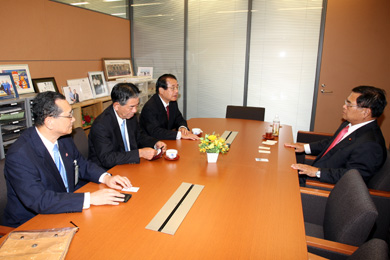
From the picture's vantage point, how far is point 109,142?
89.1 inches

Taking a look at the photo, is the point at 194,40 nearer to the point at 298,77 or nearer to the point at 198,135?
the point at 298,77

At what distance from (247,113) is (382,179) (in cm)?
213

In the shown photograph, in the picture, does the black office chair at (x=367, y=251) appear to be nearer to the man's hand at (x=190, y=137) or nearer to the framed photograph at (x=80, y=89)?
the man's hand at (x=190, y=137)

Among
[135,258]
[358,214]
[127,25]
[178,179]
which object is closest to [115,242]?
[135,258]

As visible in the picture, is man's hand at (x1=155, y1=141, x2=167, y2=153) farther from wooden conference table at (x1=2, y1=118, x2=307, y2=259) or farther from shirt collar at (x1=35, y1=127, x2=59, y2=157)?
shirt collar at (x1=35, y1=127, x2=59, y2=157)

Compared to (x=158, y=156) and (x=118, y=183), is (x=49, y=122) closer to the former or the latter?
(x=118, y=183)

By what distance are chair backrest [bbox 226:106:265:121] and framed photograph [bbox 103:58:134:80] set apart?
2544 millimetres

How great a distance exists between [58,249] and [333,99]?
5.06 metres

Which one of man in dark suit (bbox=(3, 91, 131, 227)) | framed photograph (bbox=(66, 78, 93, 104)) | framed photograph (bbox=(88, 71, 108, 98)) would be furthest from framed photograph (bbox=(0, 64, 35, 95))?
man in dark suit (bbox=(3, 91, 131, 227))

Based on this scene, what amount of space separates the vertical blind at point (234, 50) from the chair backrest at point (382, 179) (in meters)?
3.17

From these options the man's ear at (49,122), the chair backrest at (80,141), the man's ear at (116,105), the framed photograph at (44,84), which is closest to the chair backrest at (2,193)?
the man's ear at (49,122)

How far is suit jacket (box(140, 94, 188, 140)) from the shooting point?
2932mm

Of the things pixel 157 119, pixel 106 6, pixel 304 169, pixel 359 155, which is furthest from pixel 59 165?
pixel 106 6

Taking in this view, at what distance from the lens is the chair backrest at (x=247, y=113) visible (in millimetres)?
3996
